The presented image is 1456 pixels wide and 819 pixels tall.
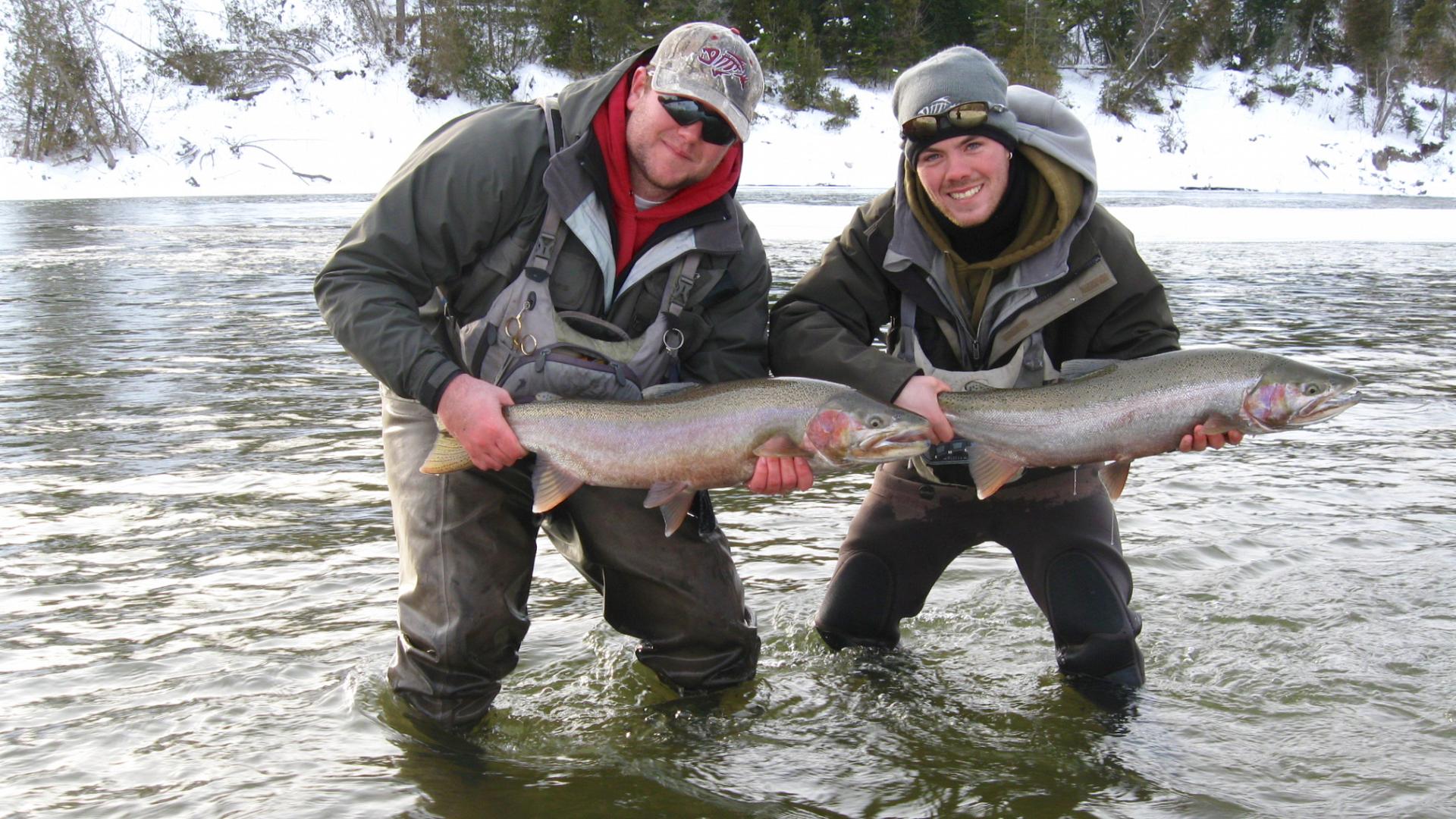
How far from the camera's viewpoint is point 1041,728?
363 cm

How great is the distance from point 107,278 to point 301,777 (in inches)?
501

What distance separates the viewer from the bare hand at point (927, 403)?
11.5ft

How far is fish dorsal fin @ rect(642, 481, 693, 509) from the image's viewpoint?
132 inches

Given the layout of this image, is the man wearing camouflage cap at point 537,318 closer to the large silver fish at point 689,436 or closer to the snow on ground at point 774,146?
the large silver fish at point 689,436

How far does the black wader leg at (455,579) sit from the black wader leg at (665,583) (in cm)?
20

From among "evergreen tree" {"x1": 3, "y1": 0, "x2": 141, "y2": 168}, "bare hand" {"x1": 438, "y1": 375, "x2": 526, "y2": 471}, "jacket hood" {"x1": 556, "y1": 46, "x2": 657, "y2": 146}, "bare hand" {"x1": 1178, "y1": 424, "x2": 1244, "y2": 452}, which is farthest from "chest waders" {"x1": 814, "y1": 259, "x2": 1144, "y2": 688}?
"evergreen tree" {"x1": 3, "y1": 0, "x2": 141, "y2": 168}

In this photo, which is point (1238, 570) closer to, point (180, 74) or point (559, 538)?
point (559, 538)

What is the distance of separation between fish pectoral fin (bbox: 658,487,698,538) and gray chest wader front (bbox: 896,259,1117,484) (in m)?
0.86

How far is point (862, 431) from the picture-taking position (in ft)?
10.8

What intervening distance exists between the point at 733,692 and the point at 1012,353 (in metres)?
1.41

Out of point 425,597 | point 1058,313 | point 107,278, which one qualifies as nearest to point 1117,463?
point 1058,313

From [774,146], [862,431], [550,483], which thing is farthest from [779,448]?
[774,146]

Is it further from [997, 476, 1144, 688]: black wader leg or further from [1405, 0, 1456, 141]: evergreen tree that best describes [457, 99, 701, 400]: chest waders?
[1405, 0, 1456, 141]: evergreen tree

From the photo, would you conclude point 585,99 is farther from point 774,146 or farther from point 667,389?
point 774,146
